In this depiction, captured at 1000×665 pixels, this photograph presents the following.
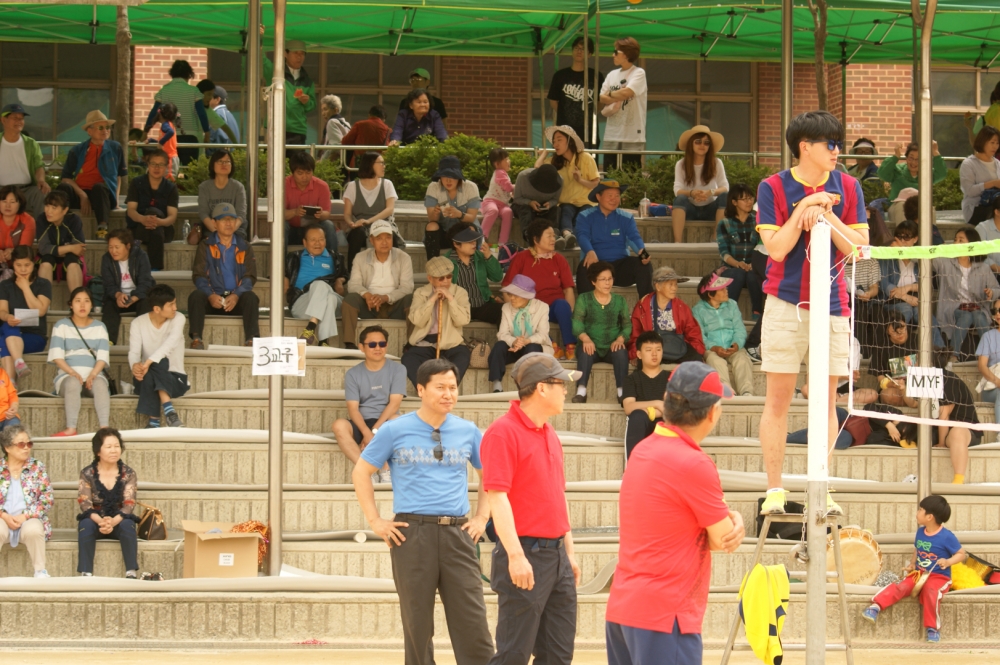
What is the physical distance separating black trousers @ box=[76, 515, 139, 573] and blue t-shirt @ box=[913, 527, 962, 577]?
515 cm

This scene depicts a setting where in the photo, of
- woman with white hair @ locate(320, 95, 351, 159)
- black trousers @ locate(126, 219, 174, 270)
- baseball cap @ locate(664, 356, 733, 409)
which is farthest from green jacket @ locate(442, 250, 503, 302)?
baseball cap @ locate(664, 356, 733, 409)

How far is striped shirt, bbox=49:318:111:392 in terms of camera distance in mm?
10156

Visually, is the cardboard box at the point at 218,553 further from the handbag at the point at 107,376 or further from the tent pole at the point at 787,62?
the tent pole at the point at 787,62

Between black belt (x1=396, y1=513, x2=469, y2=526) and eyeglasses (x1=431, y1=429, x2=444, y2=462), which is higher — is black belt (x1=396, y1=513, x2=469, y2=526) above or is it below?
below

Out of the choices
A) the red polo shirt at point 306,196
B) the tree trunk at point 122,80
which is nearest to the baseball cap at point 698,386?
the red polo shirt at point 306,196

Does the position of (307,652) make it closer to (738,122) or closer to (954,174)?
(954,174)

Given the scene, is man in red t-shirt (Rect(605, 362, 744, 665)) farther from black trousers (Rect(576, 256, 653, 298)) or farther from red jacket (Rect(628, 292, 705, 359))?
black trousers (Rect(576, 256, 653, 298))

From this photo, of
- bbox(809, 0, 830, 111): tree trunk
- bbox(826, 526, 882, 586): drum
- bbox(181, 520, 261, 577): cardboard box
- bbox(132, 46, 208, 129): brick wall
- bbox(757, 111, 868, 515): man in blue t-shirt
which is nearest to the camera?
bbox(757, 111, 868, 515): man in blue t-shirt

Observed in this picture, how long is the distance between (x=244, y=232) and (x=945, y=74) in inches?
578

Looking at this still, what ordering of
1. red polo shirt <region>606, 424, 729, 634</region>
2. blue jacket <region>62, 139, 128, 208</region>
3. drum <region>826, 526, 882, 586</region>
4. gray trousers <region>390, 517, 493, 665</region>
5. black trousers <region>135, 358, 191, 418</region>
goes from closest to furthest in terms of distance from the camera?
1. red polo shirt <region>606, 424, 729, 634</region>
2. gray trousers <region>390, 517, 493, 665</region>
3. drum <region>826, 526, 882, 586</region>
4. black trousers <region>135, 358, 191, 418</region>
5. blue jacket <region>62, 139, 128, 208</region>

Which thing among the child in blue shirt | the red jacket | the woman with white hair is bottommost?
the child in blue shirt

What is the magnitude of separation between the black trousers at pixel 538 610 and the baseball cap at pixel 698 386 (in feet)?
4.56

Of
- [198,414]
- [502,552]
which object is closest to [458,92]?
[198,414]

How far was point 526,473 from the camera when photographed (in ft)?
19.1
